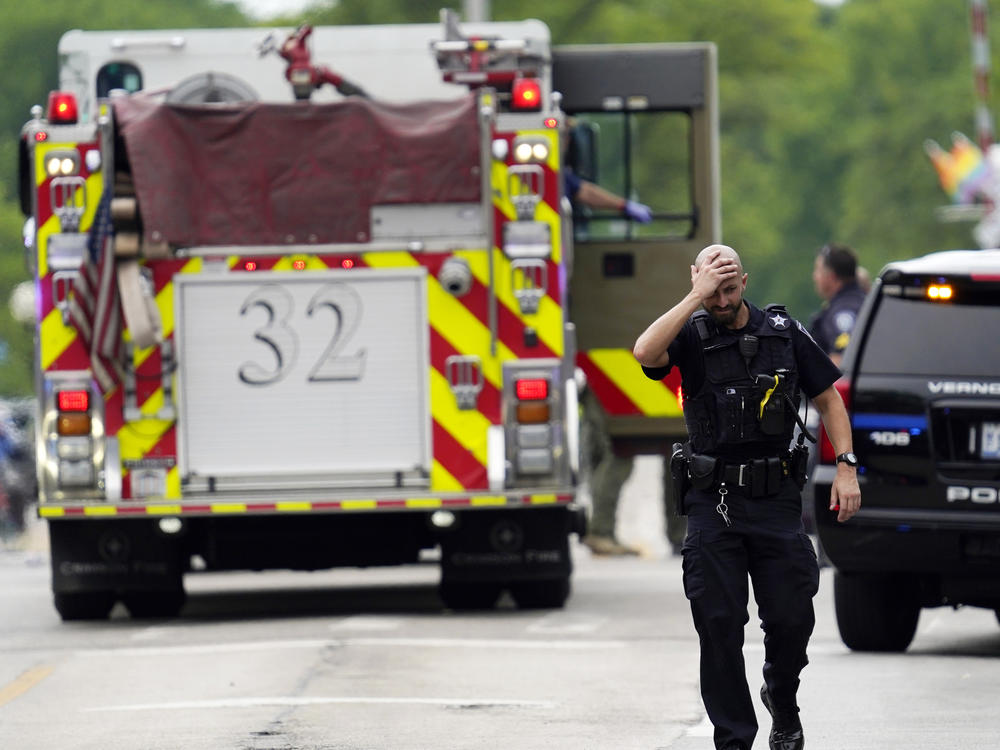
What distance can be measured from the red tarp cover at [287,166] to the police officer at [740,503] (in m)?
5.55

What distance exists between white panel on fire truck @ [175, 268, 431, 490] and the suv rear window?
313cm

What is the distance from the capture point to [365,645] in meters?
12.0

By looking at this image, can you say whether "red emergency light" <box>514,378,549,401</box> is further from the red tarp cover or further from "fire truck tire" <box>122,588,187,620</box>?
"fire truck tire" <box>122,588,187,620</box>

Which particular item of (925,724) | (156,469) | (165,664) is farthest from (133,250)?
(925,724)

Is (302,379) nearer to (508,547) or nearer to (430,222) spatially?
(430,222)

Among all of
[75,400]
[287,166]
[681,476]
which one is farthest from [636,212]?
[681,476]

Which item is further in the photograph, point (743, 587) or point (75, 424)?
point (75, 424)

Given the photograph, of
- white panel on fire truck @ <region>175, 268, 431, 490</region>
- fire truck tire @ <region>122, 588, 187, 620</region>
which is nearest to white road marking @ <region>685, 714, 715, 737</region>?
white panel on fire truck @ <region>175, 268, 431, 490</region>

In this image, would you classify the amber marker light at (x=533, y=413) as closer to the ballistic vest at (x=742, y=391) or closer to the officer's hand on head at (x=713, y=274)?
the ballistic vest at (x=742, y=391)

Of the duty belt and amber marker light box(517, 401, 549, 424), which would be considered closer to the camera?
the duty belt

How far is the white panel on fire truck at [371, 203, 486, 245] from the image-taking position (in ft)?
43.9

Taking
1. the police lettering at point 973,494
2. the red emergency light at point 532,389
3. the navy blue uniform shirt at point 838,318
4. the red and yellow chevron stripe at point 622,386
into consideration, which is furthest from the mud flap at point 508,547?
the red and yellow chevron stripe at point 622,386

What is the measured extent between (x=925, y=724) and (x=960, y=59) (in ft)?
238

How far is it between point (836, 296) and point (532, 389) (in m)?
2.52
